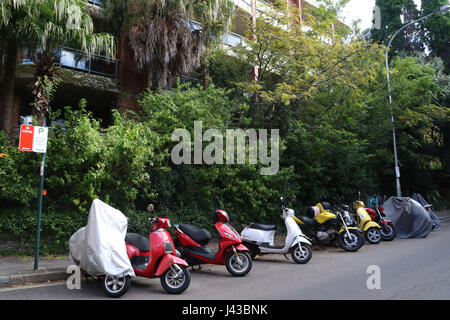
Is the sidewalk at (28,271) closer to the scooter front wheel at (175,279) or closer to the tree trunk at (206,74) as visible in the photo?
the scooter front wheel at (175,279)

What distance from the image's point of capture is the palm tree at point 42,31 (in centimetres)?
957

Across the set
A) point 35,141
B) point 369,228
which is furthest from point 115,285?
point 369,228

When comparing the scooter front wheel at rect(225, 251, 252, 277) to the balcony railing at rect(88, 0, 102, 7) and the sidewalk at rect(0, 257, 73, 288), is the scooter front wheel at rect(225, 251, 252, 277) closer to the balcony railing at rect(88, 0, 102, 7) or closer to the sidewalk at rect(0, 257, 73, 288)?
the sidewalk at rect(0, 257, 73, 288)

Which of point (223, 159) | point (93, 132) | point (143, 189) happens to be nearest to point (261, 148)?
point (223, 159)

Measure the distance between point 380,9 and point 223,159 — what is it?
85.9 ft

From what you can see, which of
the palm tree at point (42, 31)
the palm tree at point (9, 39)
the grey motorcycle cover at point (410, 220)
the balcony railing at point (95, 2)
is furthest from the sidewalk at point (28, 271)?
the balcony railing at point (95, 2)

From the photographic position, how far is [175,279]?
5.68 m

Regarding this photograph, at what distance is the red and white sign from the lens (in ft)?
22.1

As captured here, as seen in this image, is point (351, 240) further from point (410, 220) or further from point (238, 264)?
point (410, 220)

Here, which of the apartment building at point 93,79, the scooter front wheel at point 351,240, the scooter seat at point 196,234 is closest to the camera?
the scooter seat at point 196,234

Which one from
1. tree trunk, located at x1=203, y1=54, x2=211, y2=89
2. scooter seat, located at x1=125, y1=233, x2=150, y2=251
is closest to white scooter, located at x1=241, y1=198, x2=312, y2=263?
scooter seat, located at x1=125, y1=233, x2=150, y2=251

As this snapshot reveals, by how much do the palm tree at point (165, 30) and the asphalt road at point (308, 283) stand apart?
29.1 feet

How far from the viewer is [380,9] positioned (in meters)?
29.5

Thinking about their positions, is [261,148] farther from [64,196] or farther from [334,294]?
[334,294]
